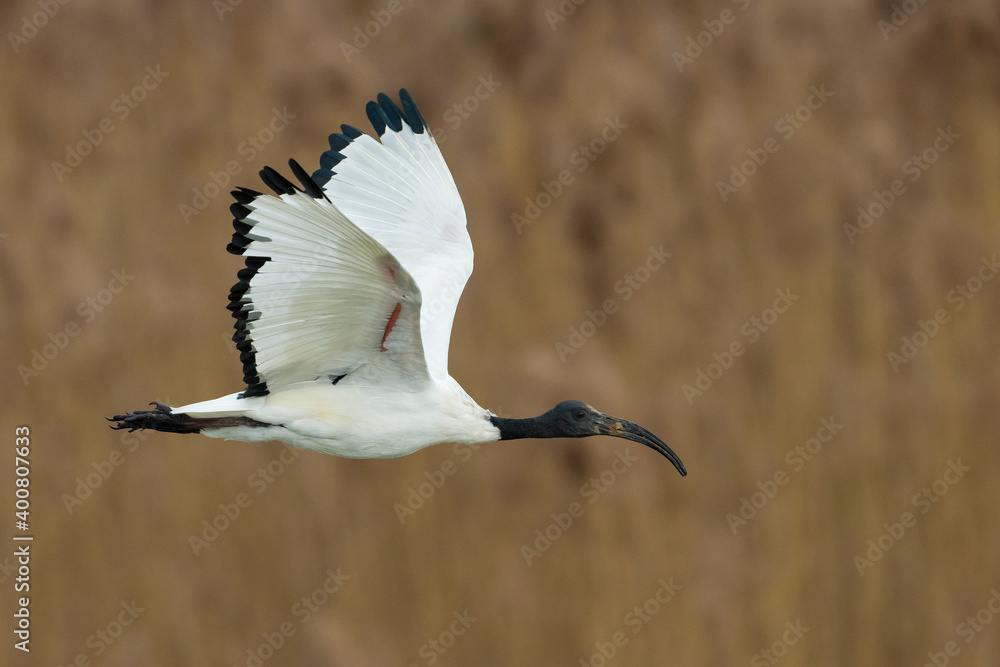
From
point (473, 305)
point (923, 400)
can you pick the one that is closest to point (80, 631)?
point (473, 305)

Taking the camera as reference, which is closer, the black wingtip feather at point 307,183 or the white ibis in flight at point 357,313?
the black wingtip feather at point 307,183

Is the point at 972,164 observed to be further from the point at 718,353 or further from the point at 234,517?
the point at 234,517
